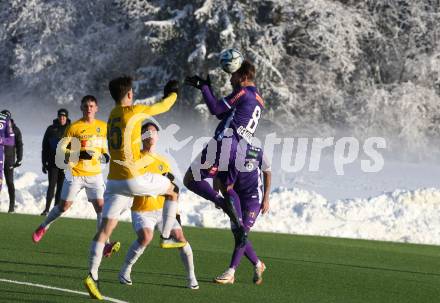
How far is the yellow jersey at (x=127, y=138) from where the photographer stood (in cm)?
881

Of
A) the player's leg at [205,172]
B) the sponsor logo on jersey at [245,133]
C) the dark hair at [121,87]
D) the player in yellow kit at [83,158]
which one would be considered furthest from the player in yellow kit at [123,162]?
the player in yellow kit at [83,158]

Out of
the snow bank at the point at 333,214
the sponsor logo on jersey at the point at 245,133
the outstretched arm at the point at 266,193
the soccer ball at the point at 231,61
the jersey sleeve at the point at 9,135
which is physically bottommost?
the snow bank at the point at 333,214

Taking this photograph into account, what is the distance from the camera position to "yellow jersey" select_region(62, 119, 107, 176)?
12.8 meters

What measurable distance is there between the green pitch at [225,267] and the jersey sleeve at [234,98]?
1875 millimetres

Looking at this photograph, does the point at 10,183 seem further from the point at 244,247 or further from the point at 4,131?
the point at 244,247

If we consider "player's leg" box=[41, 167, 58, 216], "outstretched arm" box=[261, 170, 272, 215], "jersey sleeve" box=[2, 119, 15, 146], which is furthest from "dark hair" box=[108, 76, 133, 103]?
"player's leg" box=[41, 167, 58, 216]

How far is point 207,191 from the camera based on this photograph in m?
10.2

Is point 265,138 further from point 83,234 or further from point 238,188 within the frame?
point 238,188

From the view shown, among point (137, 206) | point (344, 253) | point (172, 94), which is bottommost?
point (344, 253)

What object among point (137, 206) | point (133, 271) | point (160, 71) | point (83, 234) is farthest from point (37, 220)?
point (160, 71)

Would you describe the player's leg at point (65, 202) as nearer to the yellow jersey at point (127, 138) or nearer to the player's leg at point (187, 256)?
the player's leg at point (187, 256)

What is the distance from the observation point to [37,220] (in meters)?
18.5

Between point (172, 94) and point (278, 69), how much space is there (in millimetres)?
32281

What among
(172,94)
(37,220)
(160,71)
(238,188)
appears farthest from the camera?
(160,71)
